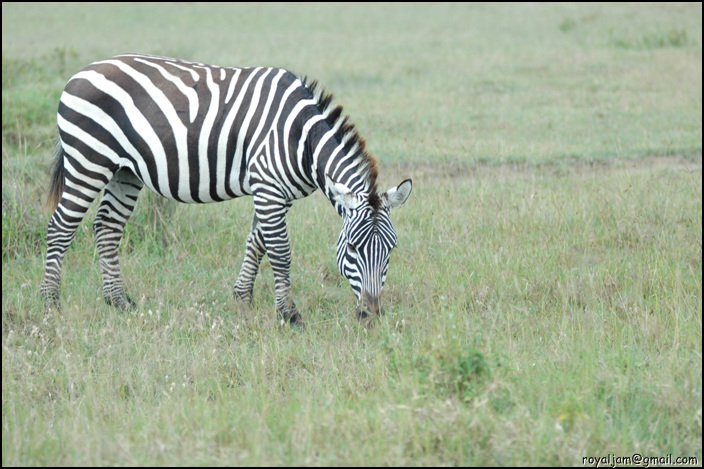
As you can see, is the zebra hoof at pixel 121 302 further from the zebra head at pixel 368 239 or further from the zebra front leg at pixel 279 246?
the zebra head at pixel 368 239

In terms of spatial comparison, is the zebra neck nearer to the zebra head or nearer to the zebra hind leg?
the zebra head

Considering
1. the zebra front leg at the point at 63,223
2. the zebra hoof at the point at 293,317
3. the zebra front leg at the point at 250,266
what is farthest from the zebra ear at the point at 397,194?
the zebra front leg at the point at 63,223

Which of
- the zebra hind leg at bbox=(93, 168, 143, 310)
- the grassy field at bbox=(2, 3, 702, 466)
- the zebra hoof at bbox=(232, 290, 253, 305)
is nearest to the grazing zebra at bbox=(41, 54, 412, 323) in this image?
the zebra hind leg at bbox=(93, 168, 143, 310)

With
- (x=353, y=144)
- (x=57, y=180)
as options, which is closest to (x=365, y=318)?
(x=353, y=144)

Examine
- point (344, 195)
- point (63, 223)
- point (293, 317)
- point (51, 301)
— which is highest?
point (344, 195)

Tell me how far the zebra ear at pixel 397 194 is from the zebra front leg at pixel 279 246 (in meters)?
0.98

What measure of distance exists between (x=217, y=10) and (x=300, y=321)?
31820mm

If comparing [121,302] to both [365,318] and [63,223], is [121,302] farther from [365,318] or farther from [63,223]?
[365,318]

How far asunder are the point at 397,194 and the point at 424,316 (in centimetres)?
102

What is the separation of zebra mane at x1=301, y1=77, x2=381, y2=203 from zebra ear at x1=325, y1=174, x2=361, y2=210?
117mm

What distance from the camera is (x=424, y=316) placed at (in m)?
5.66

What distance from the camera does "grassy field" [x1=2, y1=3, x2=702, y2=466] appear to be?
3682mm

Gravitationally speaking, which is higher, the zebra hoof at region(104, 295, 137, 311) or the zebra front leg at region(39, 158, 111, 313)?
the zebra front leg at region(39, 158, 111, 313)

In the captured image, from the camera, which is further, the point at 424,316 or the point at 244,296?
the point at 244,296
